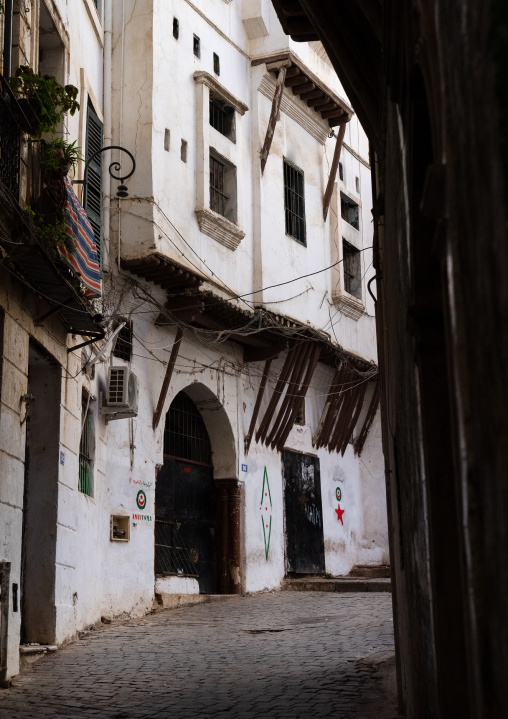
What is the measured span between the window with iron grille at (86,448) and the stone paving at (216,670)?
1.88m

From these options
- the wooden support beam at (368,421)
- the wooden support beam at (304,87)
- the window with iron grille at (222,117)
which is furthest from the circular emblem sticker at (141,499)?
the wooden support beam at (304,87)

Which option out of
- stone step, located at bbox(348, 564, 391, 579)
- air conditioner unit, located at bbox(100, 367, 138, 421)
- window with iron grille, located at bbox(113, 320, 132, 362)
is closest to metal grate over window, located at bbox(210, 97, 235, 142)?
window with iron grille, located at bbox(113, 320, 132, 362)

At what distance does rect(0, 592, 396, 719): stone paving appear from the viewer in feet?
21.4

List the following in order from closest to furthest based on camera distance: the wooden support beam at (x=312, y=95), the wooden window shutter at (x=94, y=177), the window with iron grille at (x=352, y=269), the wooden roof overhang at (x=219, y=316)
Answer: the wooden window shutter at (x=94, y=177) < the wooden roof overhang at (x=219, y=316) < the wooden support beam at (x=312, y=95) < the window with iron grille at (x=352, y=269)

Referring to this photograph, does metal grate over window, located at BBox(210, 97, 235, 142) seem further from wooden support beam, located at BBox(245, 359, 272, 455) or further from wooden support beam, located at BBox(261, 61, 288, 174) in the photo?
wooden support beam, located at BBox(245, 359, 272, 455)

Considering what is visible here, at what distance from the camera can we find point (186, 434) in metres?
16.2

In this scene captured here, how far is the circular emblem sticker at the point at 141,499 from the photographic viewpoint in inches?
542

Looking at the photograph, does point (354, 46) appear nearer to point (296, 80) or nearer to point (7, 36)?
point (7, 36)

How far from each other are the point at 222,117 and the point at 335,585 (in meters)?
9.04

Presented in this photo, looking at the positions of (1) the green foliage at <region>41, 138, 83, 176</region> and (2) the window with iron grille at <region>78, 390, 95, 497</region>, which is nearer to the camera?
(1) the green foliage at <region>41, 138, 83, 176</region>

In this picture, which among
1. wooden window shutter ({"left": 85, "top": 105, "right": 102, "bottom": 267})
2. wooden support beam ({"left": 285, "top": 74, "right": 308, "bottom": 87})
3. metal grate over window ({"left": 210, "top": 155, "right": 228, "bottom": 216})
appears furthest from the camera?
wooden support beam ({"left": 285, "top": 74, "right": 308, "bottom": 87})

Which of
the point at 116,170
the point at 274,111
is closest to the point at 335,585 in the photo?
the point at 116,170

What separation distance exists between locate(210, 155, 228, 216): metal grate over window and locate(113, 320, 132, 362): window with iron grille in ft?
10.2

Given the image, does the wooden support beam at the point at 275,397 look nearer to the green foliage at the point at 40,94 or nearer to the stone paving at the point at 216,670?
the stone paving at the point at 216,670
